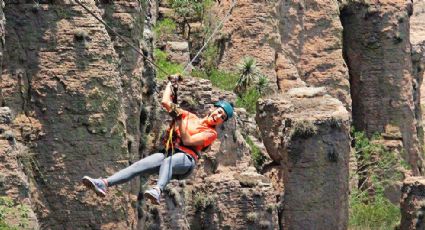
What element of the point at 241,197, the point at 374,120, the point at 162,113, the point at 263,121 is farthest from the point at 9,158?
the point at 374,120

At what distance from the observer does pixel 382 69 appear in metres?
67.1

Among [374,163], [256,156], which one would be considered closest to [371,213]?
[374,163]

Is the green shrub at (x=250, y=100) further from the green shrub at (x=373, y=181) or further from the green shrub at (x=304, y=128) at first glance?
the green shrub at (x=304, y=128)

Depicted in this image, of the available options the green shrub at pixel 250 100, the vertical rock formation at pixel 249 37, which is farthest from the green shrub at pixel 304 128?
the vertical rock formation at pixel 249 37

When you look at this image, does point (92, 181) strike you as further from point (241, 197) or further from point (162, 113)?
point (241, 197)

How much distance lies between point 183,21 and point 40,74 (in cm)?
2548

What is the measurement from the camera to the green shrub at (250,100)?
5816 cm

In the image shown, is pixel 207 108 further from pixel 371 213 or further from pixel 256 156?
pixel 371 213

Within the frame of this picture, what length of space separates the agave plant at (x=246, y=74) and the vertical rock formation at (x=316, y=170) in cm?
705

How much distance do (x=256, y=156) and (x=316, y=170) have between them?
314cm

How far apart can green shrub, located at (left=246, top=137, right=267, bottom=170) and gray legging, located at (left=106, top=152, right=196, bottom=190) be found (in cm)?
2270

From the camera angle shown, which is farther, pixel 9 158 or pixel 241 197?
pixel 241 197

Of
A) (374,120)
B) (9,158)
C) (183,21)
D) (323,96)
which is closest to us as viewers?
(9,158)

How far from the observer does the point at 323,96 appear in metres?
53.9
